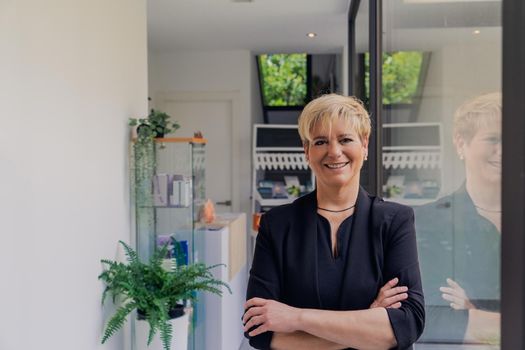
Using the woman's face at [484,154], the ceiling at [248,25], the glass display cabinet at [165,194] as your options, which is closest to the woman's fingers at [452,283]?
the woman's face at [484,154]

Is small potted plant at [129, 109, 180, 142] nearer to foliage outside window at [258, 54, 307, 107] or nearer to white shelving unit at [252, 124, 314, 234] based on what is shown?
white shelving unit at [252, 124, 314, 234]

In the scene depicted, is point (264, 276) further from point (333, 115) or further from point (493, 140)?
point (493, 140)

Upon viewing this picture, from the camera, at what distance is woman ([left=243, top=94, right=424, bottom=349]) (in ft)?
3.45

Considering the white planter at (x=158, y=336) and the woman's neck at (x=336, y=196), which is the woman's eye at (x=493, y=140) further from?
the white planter at (x=158, y=336)

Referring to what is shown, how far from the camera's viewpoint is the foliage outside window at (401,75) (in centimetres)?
158

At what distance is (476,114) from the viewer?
0.91m

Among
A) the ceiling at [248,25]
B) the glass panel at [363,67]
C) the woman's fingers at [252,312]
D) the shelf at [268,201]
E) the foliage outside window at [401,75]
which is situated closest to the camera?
the woman's fingers at [252,312]

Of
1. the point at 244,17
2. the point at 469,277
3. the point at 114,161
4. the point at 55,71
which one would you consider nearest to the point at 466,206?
the point at 469,277

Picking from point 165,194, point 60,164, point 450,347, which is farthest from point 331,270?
point 165,194

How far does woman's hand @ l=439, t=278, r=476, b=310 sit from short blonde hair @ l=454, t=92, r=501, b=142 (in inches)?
14.5

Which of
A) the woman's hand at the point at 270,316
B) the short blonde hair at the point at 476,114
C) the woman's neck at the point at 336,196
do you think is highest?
the short blonde hair at the point at 476,114

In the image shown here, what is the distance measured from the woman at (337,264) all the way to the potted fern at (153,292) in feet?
4.22

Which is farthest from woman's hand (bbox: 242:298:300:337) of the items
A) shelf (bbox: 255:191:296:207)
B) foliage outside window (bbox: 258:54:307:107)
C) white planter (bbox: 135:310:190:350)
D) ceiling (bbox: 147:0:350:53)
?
foliage outside window (bbox: 258:54:307:107)

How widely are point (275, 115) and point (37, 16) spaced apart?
185 inches
